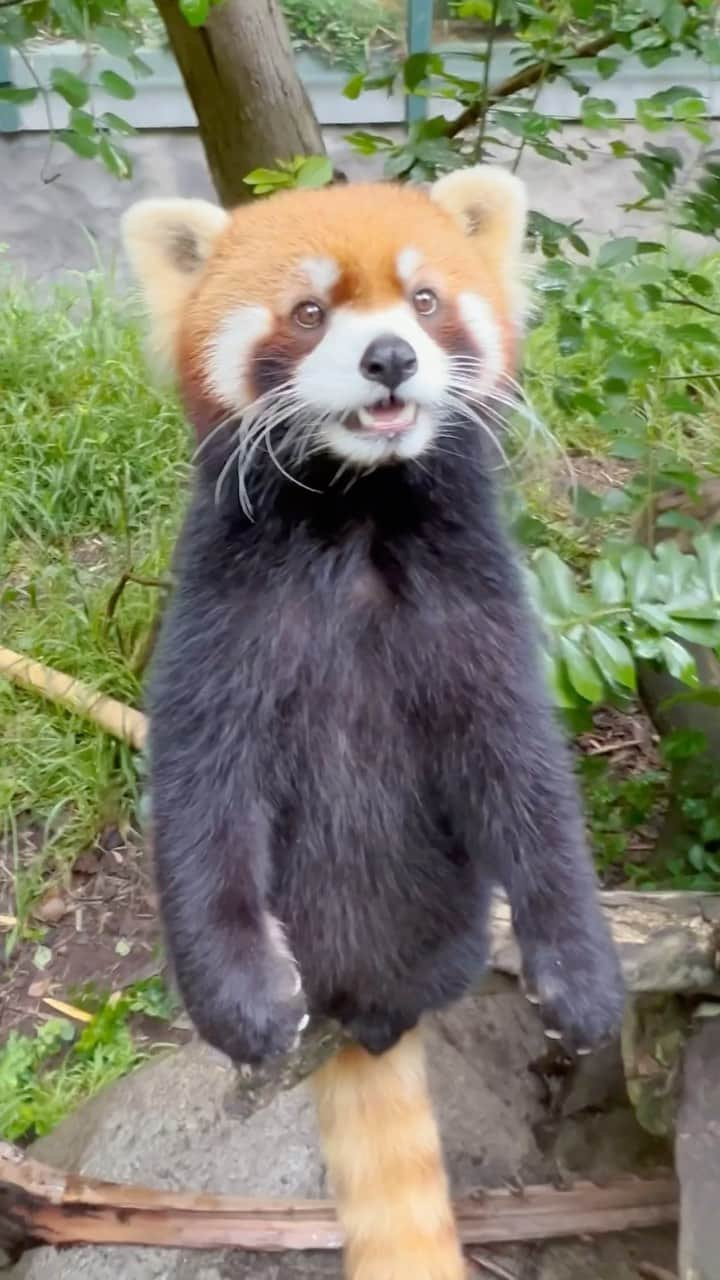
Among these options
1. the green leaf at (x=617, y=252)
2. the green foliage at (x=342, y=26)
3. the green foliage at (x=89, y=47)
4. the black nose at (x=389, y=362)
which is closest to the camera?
the black nose at (x=389, y=362)

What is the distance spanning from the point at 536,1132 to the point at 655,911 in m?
0.53

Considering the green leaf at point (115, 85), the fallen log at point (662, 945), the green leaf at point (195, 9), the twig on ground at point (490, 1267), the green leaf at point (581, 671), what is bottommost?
the twig on ground at point (490, 1267)

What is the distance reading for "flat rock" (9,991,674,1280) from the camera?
1960mm

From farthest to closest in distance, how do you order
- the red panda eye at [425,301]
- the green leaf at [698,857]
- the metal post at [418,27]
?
the metal post at [418,27] < the green leaf at [698,857] < the red panda eye at [425,301]

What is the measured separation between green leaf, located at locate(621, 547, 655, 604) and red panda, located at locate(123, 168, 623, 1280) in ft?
1.06

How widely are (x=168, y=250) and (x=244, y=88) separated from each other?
36.1 inches

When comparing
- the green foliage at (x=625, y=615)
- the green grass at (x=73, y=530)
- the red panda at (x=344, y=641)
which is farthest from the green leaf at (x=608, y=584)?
the green grass at (x=73, y=530)

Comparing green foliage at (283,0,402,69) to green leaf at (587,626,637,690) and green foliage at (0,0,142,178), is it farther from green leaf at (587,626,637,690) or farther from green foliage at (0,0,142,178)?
green leaf at (587,626,637,690)

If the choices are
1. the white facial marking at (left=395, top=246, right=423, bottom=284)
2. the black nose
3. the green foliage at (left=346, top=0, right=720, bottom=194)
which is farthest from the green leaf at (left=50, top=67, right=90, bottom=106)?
the black nose

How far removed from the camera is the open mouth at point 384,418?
112 cm

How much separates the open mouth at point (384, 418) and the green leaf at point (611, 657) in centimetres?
49

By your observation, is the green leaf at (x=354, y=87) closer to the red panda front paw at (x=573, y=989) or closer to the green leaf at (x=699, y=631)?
the green leaf at (x=699, y=631)

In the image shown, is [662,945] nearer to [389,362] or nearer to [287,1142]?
[287,1142]

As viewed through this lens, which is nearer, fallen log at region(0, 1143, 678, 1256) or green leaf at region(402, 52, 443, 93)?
fallen log at region(0, 1143, 678, 1256)
